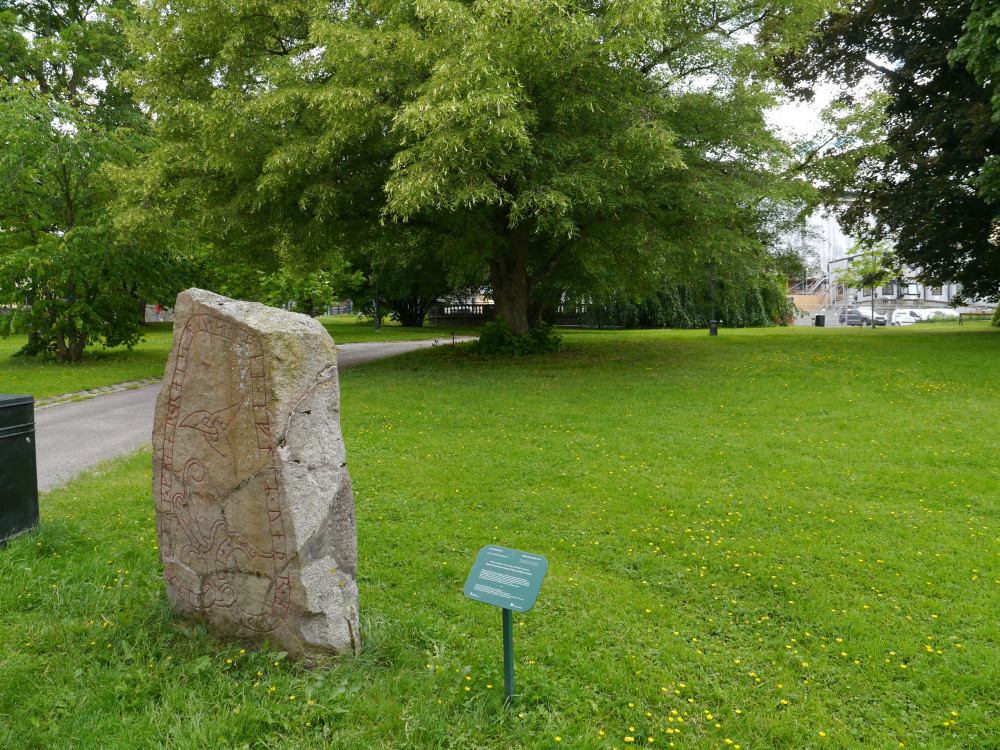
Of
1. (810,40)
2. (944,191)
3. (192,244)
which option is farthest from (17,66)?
(944,191)

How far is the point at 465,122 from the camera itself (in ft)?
36.9

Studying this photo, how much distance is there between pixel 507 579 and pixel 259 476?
4.97 feet

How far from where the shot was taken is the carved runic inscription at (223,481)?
3.79m

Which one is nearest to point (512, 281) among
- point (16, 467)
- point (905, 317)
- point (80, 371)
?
point (80, 371)

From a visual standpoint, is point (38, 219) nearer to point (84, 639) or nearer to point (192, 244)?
point (192, 244)

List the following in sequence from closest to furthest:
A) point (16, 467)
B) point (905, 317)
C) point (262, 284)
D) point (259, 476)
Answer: point (259, 476) → point (16, 467) → point (262, 284) → point (905, 317)

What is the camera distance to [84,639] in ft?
13.5

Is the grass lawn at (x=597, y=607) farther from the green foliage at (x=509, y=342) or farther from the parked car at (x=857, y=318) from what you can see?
the parked car at (x=857, y=318)

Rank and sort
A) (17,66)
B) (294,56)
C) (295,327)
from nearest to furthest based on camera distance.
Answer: (295,327) → (294,56) → (17,66)

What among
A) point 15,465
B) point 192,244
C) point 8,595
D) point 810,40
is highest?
point 810,40

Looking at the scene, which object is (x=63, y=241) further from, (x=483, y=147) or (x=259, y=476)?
(x=259, y=476)

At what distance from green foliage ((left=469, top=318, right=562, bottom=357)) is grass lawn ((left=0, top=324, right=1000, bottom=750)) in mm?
9431

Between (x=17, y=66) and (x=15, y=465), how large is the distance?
26983 mm

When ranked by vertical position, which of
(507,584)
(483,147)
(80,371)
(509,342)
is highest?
(483,147)
